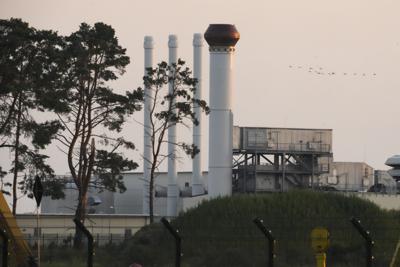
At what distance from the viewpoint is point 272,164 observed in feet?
337

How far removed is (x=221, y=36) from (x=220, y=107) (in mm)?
5263

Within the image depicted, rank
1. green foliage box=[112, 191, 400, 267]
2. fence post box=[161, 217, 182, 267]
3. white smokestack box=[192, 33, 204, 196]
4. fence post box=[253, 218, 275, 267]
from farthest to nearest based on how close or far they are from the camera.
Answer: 1. white smokestack box=[192, 33, 204, 196]
2. green foliage box=[112, 191, 400, 267]
3. fence post box=[161, 217, 182, 267]
4. fence post box=[253, 218, 275, 267]

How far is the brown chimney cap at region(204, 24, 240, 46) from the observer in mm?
99000

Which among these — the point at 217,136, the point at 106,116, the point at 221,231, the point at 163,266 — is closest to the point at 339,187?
the point at 217,136

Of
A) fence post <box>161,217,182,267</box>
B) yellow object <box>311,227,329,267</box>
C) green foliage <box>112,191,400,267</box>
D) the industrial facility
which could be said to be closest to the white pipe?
the industrial facility

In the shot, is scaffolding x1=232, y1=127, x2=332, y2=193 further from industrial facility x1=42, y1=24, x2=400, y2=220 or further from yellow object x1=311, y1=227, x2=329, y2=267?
yellow object x1=311, y1=227, x2=329, y2=267

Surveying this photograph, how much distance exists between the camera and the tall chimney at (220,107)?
325 feet

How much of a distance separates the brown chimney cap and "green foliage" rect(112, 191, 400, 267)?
80.9 feet

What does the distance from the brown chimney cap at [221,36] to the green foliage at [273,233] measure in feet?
80.9

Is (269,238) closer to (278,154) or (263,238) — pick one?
(263,238)

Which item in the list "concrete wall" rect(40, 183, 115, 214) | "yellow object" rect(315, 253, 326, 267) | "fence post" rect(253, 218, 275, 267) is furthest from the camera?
"concrete wall" rect(40, 183, 115, 214)

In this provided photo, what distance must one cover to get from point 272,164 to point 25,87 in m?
35.1

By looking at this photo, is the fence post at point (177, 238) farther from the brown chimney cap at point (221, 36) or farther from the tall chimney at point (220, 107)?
the brown chimney cap at point (221, 36)

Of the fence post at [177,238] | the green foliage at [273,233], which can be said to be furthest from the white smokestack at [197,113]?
the fence post at [177,238]
